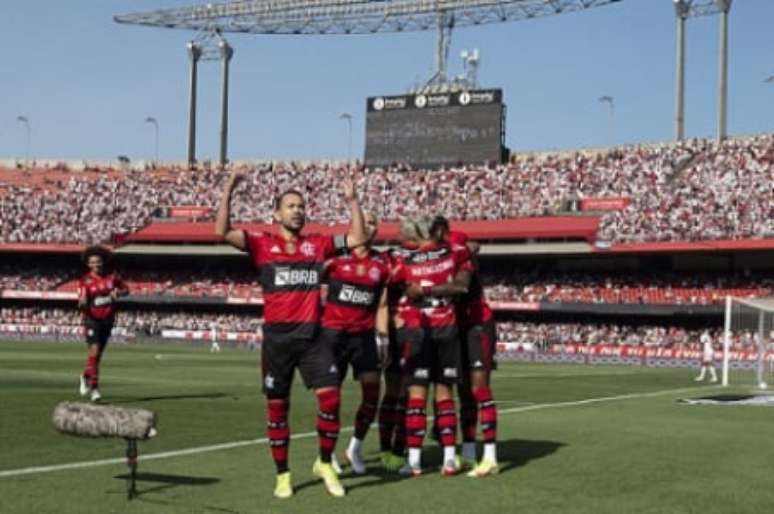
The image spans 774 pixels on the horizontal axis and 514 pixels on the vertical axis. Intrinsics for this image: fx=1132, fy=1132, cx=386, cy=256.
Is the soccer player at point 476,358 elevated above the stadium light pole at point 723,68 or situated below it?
below

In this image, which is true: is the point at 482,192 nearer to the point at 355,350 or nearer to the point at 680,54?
the point at 680,54

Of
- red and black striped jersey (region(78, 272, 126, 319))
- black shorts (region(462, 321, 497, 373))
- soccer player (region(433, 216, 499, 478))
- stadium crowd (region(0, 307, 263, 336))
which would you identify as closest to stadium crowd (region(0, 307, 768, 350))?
stadium crowd (region(0, 307, 263, 336))

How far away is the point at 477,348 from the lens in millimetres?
11656

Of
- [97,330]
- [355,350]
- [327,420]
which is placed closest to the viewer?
[327,420]

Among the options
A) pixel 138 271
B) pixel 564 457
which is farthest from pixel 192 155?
pixel 564 457

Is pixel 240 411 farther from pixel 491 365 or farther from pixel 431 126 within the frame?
pixel 431 126

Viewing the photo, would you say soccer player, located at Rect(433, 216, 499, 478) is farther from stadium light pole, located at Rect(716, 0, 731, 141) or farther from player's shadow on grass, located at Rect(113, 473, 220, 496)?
stadium light pole, located at Rect(716, 0, 731, 141)

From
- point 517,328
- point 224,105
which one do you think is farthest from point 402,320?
point 224,105

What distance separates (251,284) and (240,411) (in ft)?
189

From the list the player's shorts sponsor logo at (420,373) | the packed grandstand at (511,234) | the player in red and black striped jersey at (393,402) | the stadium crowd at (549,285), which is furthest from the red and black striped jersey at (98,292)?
the stadium crowd at (549,285)

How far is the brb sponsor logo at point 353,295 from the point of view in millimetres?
10805

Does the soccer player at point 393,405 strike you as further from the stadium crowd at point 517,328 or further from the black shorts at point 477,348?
the stadium crowd at point 517,328

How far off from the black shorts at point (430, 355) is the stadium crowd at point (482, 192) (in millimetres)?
49151

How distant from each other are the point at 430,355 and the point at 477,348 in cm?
62
